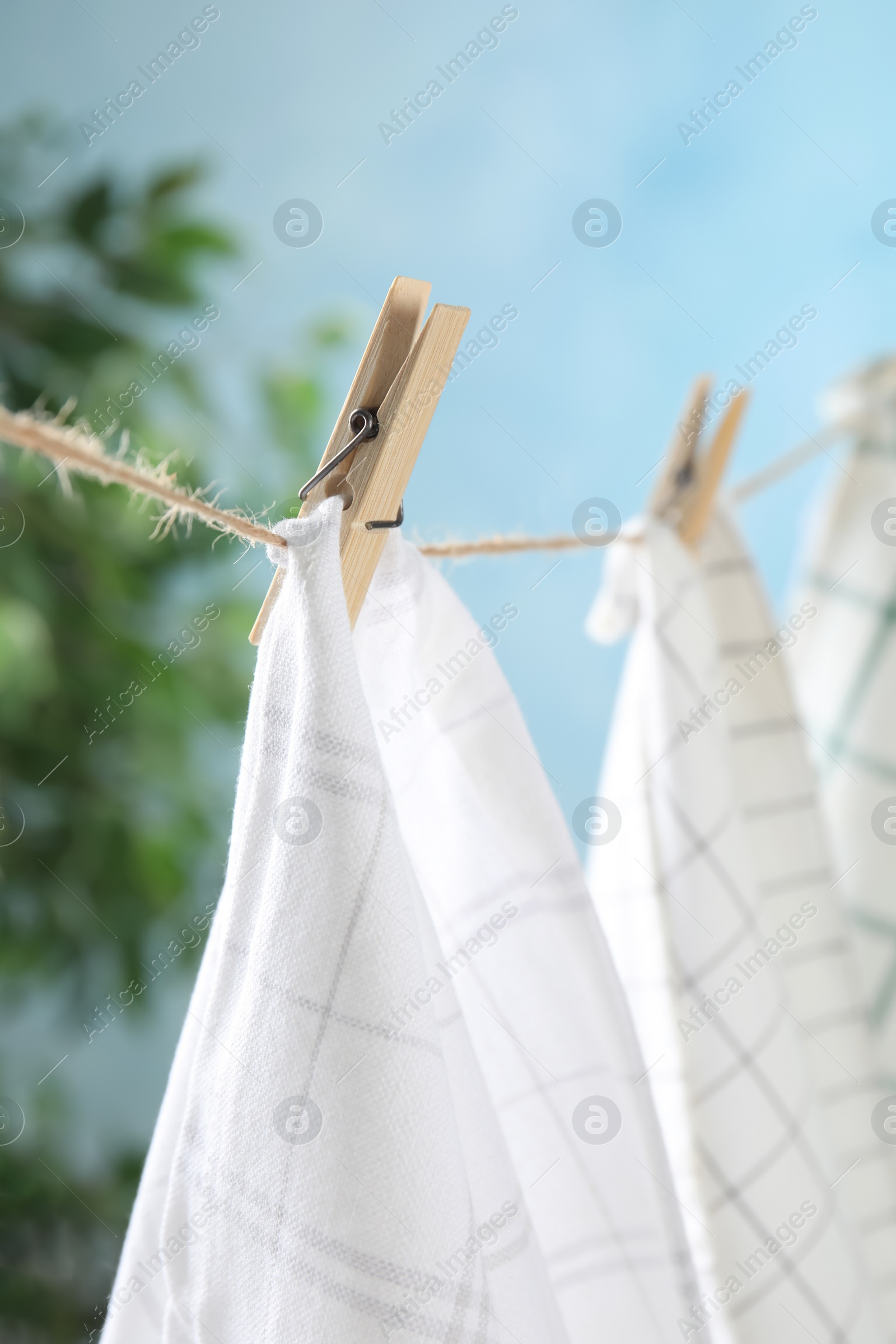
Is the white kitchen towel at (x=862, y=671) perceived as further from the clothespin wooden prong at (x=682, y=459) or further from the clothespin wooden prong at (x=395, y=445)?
the clothespin wooden prong at (x=395, y=445)

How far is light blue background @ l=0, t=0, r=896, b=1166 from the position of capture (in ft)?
3.22

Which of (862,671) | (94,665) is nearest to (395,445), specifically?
(862,671)

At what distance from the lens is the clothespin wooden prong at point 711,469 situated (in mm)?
468

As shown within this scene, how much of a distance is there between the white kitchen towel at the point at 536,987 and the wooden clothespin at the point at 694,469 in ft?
0.55

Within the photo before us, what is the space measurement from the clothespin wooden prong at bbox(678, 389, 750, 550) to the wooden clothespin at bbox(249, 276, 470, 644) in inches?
8.8

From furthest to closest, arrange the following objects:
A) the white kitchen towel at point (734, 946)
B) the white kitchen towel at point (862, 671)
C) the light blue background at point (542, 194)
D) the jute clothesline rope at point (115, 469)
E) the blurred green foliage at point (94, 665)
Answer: the light blue background at point (542, 194) < the blurred green foliage at point (94, 665) < the white kitchen towel at point (862, 671) < the white kitchen towel at point (734, 946) < the jute clothesline rope at point (115, 469)

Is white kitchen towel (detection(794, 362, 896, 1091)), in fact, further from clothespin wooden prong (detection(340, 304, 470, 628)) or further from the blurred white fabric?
clothespin wooden prong (detection(340, 304, 470, 628))

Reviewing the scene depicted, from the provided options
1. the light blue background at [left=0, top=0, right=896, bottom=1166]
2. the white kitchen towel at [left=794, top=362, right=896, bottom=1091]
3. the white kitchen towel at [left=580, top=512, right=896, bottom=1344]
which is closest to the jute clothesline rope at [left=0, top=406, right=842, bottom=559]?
the white kitchen towel at [left=580, top=512, right=896, bottom=1344]

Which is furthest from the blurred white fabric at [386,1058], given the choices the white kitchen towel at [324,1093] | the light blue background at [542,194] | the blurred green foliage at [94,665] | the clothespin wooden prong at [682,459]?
the light blue background at [542,194]

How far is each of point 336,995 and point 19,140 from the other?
2.24 ft

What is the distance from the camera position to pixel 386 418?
0.90 ft

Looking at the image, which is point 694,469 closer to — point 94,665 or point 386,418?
point 386,418

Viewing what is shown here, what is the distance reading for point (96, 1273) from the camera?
85 centimetres

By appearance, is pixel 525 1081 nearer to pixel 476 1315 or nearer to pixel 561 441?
pixel 476 1315
